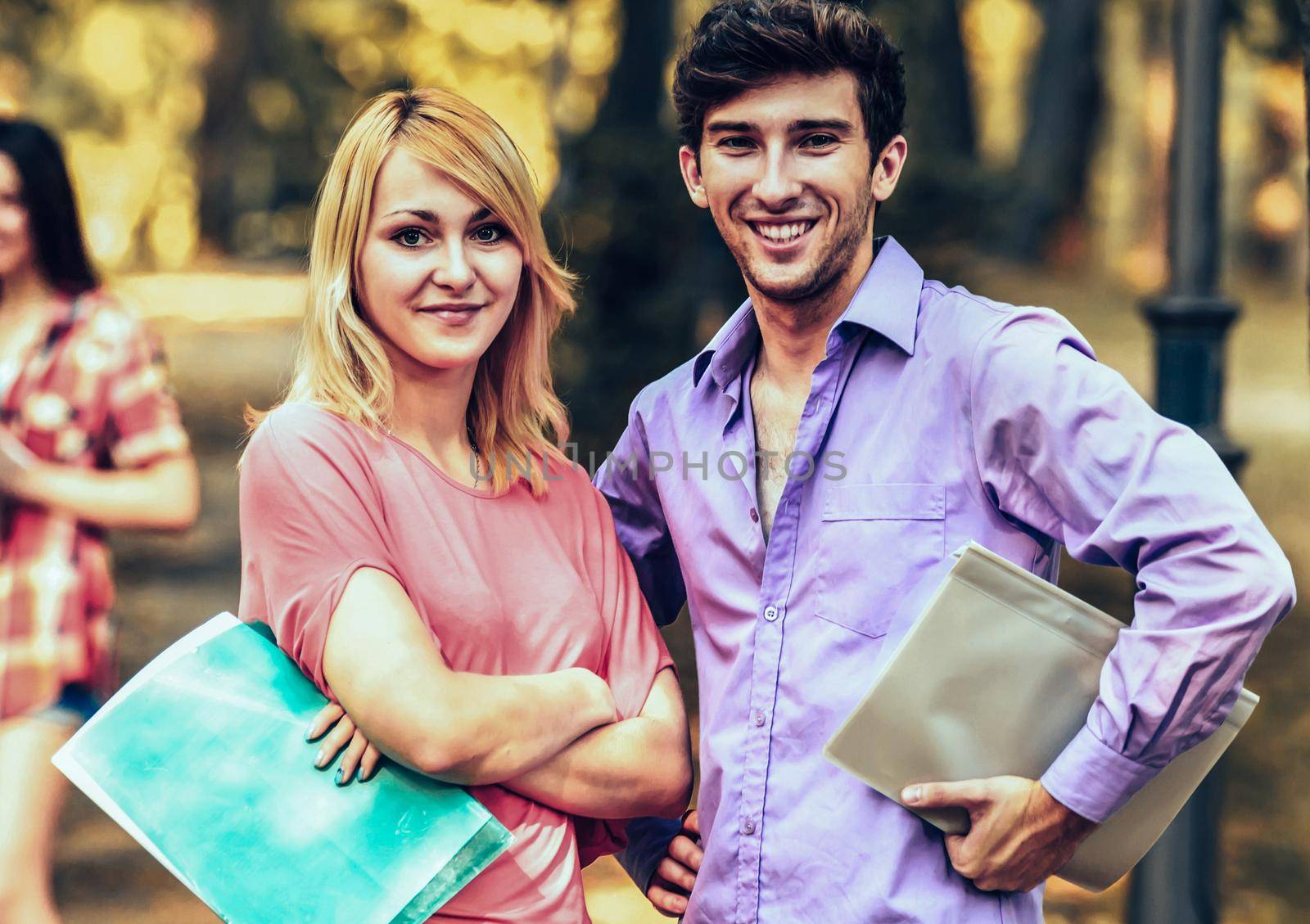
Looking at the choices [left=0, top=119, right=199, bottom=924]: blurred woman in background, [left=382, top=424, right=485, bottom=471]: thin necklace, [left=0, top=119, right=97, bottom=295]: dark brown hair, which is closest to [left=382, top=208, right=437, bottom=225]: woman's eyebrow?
[left=382, top=424, right=485, bottom=471]: thin necklace

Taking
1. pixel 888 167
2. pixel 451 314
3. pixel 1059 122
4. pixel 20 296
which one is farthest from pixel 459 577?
pixel 1059 122

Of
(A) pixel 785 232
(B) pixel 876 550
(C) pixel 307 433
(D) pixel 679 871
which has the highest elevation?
(A) pixel 785 232

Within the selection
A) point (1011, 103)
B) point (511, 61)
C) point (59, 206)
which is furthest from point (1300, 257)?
point (59, 206)

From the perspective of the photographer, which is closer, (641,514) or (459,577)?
(459,577)

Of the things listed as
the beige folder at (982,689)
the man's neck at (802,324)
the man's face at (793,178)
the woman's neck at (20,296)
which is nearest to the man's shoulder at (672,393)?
the man's neck at (802,324)

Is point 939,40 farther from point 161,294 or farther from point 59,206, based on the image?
point 59,206

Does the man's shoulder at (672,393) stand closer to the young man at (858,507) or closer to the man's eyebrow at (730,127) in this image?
the young man at (858,507)

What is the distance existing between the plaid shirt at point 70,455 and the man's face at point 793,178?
2.02 meters

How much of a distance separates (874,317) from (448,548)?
0.84m

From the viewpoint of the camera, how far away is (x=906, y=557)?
2.49m

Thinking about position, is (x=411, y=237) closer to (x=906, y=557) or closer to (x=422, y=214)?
(x=422, y=214)

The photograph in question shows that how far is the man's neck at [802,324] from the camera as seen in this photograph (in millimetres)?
2746

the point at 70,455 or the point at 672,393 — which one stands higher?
the point at 672,393

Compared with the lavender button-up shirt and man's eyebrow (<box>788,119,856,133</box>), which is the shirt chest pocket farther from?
man's eyebrow (<box>788,119,856,133</box>)
